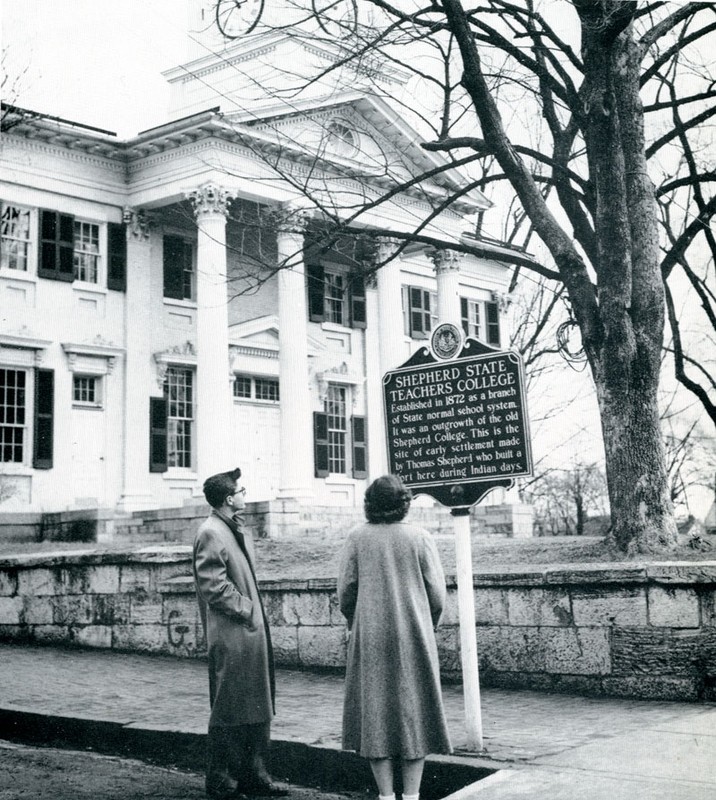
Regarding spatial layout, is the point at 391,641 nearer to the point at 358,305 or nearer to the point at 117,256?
the point at 117,256

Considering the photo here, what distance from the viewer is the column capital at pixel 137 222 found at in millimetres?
25109

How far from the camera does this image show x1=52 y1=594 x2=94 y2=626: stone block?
1267 cm

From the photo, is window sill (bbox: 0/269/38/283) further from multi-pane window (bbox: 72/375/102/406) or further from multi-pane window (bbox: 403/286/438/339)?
multi-pane window (bbox: 403/286/438/339)

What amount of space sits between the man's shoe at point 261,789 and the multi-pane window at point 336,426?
22497mm

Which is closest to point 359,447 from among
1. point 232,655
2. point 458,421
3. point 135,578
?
point 135,578

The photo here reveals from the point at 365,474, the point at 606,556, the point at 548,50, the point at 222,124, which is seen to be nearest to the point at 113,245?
the point at 222,124

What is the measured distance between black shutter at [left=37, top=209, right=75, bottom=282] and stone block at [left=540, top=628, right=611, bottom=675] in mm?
17238

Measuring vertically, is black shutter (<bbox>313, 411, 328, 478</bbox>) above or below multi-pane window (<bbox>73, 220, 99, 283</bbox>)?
below

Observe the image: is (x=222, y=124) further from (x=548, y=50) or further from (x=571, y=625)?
(x=571, y=625)

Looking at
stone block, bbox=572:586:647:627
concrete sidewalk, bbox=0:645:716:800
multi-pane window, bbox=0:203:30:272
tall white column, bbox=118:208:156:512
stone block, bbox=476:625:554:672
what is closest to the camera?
concrete sidewalk, bbox=0:645:716:800

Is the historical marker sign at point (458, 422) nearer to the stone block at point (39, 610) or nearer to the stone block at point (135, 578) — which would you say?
the stone block at point (135, 578)

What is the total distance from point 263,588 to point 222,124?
584 inches

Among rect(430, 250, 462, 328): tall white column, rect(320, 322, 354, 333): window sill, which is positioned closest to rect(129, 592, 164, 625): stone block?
rect(320, 322, 354, 333): window sill

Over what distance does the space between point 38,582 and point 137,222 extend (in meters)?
13.7
